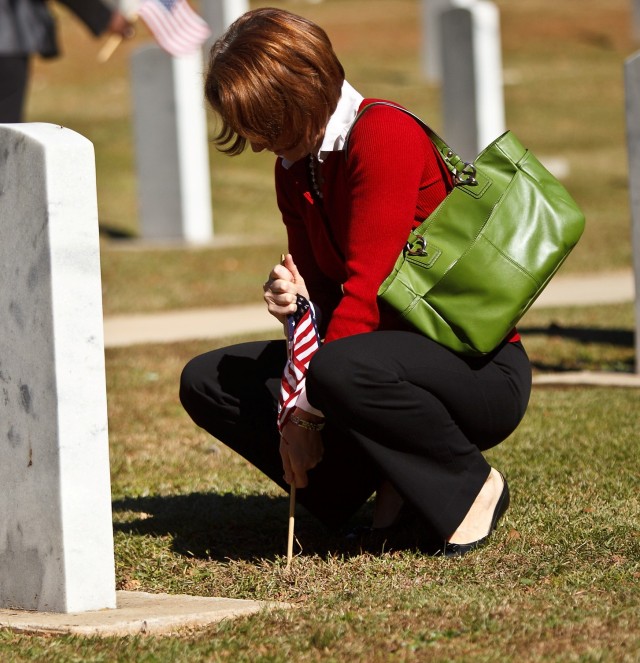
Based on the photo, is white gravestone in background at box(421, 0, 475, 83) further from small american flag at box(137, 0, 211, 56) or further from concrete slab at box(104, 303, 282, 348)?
concrete slab at box(104, 303, 282, 348)

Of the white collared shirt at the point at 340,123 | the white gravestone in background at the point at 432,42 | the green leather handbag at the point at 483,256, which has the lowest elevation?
the white gravestone in background at the point at 432,42

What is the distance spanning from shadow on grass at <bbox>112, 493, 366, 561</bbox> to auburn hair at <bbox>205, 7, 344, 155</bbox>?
1.18 meters

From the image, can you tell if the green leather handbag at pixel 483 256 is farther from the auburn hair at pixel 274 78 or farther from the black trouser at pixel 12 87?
the black trouser at pixel 12 87

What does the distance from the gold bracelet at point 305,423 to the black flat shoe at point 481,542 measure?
459mm

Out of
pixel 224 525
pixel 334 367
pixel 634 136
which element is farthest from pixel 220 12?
pixel 334 367

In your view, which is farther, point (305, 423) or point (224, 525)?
point (224, 525)

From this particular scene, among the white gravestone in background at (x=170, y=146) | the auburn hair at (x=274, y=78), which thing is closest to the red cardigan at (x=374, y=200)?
the auburn hair at (x=274, y=78)

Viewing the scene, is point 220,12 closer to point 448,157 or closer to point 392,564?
point 448,157

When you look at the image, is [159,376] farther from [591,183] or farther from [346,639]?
[591,183]

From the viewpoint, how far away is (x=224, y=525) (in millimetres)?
4125

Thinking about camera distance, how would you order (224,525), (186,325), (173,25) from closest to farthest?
(224,525), (186,325), (173,25)

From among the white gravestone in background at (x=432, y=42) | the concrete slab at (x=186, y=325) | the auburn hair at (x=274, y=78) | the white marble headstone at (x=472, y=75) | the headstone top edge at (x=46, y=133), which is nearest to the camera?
the headstone top edge at (x=46, y=133)

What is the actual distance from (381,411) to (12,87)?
522cm

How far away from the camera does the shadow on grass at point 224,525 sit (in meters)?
3.85
